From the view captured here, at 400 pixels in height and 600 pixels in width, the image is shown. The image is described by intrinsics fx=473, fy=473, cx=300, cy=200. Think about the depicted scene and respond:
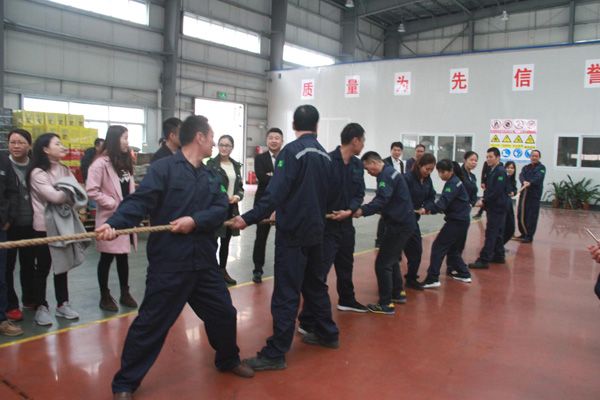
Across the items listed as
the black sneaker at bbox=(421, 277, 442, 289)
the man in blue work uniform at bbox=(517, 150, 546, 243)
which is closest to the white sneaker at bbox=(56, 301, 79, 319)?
the black sneaker at bbox=(421, 277, 442, 289)

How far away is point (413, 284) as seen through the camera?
5234 millimetres

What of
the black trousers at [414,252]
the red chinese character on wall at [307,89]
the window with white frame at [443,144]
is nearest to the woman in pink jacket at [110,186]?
the black trousers at [414,252]

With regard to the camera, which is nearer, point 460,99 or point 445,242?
point 445,242

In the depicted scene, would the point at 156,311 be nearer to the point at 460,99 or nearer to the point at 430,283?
the point at 430,283

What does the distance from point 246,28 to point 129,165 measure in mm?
15804

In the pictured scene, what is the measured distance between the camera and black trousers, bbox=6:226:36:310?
3.74m

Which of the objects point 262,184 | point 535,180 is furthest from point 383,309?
point 535,180

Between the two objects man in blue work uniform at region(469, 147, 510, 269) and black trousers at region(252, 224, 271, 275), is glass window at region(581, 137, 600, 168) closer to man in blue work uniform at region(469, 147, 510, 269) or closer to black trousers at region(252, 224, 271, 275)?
man in blue work uniform at region(469, 147, 510, 269)

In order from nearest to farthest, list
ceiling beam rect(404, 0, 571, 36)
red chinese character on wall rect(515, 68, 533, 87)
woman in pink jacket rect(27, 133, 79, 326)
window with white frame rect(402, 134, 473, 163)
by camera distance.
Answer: woman in pink jacket rect(27, 133, 79, 326)
red chinese character on wall rect(515, 68, 533, 87)
window with white frame rect(402, 134, 473, 163)
ceiling beam rect(404, 0, 571, 36)

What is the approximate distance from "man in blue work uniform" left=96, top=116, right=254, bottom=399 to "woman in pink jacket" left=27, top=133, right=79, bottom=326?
4.51 feet

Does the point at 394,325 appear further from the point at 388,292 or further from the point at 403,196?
the point at 403,196

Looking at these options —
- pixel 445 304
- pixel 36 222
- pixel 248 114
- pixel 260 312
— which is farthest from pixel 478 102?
pixel 36 222

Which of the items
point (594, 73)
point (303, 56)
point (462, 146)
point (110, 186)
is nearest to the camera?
point (110, 186)

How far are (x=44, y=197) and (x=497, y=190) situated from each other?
5.28m
